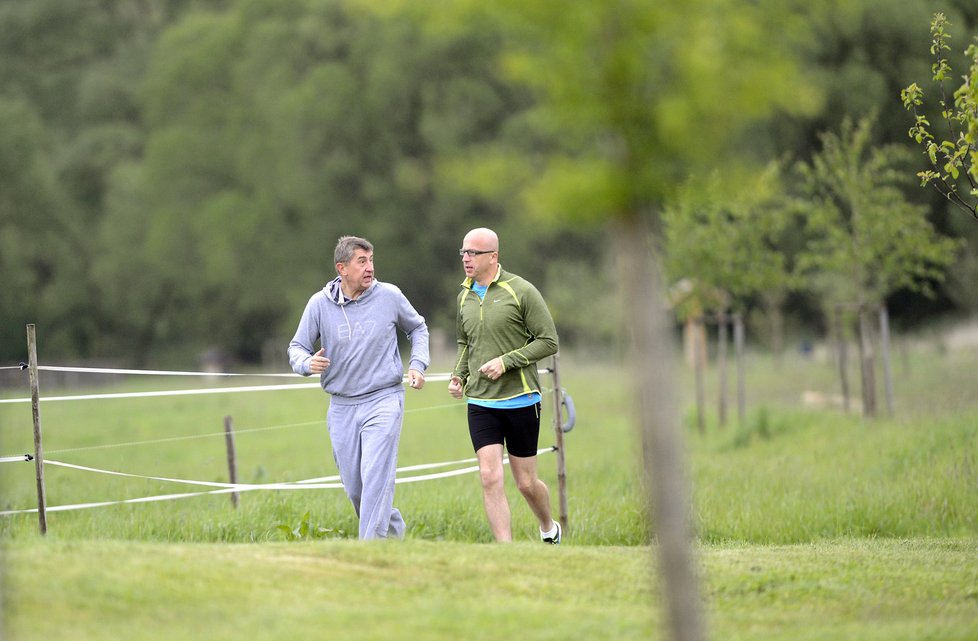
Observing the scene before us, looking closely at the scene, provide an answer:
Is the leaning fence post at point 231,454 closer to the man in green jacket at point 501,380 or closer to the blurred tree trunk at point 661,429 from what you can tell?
A: the man in green jacket at point 501,380

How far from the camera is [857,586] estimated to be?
7395 mm

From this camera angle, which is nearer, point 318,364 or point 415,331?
point 318,364

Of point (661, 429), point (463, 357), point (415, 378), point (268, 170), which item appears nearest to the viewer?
point (661, 429)

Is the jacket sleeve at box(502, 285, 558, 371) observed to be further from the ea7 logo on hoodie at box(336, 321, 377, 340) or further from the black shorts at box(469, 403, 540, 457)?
the ea7 logo on hoodie at box(336, 321, 377, 340)

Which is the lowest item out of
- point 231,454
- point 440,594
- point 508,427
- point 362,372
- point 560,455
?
point 440,594

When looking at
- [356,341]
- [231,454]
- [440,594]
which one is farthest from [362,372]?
[231,454]

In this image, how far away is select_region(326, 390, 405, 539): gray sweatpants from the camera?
8719 mm

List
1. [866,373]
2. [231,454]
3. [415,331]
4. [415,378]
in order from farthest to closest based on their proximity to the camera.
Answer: [866,373] < [231,454] < [415,331] < [415,378]

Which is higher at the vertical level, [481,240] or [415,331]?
[481,240]

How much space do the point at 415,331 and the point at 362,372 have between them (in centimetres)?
59

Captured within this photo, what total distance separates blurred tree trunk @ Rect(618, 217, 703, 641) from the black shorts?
13.1ft

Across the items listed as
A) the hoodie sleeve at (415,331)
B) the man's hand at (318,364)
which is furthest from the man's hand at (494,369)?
the man's hand at (318,364)

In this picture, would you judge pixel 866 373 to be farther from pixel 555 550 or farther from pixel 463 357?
pixel 555 550

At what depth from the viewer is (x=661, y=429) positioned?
498 cm
